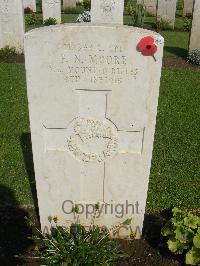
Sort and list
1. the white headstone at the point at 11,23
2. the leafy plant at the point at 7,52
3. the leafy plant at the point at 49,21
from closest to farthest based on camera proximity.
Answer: the white headstone at the point at 11,23
the leafy plant at the point at 7,52
the leafy plant at the point at 49,21

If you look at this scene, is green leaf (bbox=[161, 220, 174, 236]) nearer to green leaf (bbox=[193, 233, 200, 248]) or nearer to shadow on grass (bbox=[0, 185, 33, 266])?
green leaf (bbox=[193, 233, 200, 248])

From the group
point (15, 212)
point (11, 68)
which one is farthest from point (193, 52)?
point (15, 212)

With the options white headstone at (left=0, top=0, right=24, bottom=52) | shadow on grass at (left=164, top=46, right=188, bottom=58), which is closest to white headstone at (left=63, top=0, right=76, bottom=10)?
shadow on grass at (left=164, top=46, right=188, bottom=58)

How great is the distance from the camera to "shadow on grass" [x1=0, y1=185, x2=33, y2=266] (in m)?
3.50

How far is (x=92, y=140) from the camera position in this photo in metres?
3.21

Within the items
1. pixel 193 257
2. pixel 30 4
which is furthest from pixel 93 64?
pixel 30 4

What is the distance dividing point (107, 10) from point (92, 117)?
7.96m

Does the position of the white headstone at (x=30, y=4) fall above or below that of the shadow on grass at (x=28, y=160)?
above

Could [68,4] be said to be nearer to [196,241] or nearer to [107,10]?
[107,10]

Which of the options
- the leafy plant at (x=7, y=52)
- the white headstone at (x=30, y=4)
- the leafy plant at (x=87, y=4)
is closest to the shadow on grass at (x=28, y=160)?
the leafy plant at (x=7, y=52)

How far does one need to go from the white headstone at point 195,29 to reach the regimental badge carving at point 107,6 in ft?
7.44

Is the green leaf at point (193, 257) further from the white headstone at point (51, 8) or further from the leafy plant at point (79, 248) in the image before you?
the white headstone at point (51, 8)

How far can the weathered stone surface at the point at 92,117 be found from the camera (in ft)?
9.11

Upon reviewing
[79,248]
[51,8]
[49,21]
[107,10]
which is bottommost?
[79,248]
